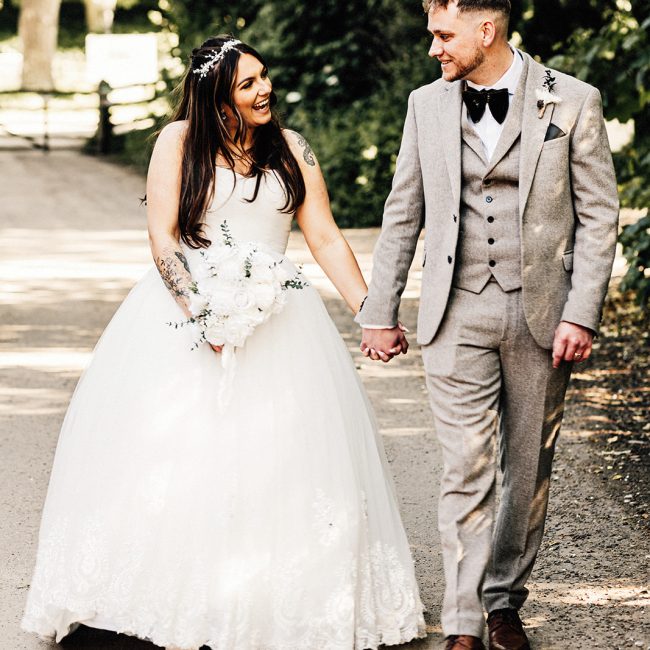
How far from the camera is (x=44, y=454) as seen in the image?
669 centimetres

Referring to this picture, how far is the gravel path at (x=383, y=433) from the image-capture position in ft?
14.9

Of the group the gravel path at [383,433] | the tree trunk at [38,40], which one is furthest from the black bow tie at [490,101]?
the tree trunk at [38,40]

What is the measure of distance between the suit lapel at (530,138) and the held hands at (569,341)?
38cm

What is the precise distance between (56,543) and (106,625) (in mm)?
324

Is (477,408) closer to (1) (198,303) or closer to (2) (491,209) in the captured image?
(2) (491,209)

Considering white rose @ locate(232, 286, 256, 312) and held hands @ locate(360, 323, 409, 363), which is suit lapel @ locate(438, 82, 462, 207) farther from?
white rose @ locate(232, 286, 256, 312)

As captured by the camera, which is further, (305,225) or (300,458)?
(305,225)

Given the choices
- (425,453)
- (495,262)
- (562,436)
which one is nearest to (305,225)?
(495,262)

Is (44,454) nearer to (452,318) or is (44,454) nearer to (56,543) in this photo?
(56,543)

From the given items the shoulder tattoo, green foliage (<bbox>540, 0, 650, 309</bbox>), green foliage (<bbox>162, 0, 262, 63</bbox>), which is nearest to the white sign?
green foliage (<bbox>162, 0, 262, 63</bbox>)

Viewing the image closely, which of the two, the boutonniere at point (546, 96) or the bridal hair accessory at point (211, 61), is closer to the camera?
the boutonniere at point (546, 96)

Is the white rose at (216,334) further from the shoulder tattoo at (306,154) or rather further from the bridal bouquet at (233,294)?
the shoulder tattoo at (306,154)

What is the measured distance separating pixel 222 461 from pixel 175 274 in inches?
26.1

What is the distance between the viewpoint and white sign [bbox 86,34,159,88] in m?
26.3
